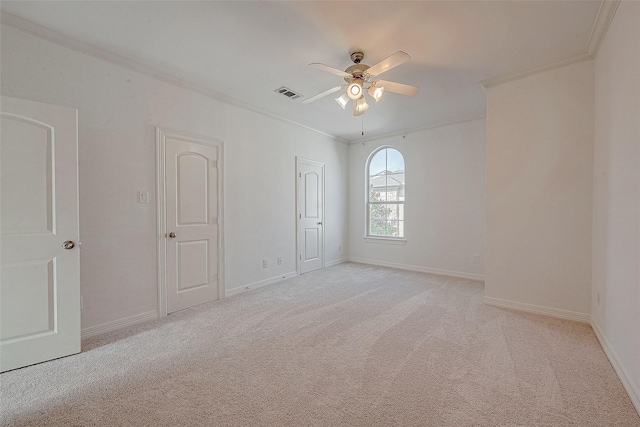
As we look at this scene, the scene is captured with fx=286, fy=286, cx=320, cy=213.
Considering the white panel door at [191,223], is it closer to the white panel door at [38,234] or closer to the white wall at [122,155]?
the white wall at [122,155]

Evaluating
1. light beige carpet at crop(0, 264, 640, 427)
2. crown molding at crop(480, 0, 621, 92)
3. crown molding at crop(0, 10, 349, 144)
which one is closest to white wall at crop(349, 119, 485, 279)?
crown molding at crop(480, 0, 621, 92)

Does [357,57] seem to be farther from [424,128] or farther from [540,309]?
[540,309]

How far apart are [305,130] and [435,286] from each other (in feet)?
10.9

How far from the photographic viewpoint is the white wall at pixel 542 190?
9.34 ft

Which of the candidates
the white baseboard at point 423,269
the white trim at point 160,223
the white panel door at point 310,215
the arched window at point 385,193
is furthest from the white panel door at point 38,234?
the arched window at point 385,193

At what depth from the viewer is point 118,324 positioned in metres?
2.79

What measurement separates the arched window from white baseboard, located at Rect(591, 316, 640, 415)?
10.7 feet

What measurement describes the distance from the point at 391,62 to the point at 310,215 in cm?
328

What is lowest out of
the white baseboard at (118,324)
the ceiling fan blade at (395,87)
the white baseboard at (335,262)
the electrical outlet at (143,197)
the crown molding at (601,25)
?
the white baseboard at (118,324)

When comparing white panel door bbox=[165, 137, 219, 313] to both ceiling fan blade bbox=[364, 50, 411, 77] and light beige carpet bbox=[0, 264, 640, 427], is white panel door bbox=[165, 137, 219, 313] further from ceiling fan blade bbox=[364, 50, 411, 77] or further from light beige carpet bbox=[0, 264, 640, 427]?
ceiling fan blade bbox=[364, 50, 411, 77]

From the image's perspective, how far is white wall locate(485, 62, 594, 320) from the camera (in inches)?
112

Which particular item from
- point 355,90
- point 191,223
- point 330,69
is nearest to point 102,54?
point 191,223

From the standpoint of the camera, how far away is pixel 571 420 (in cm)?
156

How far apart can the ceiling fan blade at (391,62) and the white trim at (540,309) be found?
2.85 metres
